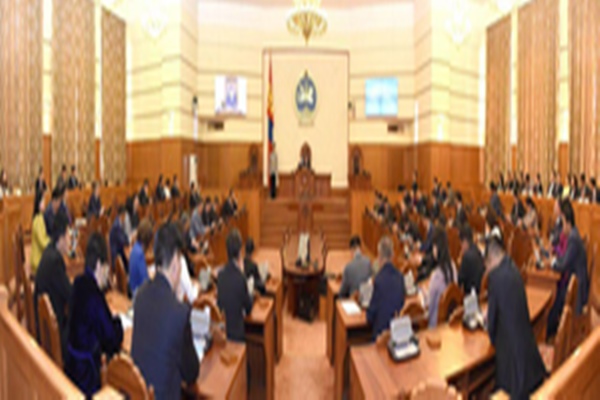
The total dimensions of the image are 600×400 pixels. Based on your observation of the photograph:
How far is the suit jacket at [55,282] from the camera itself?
13.0 ft

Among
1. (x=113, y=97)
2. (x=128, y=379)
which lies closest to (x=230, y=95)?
(x=113, y=97)

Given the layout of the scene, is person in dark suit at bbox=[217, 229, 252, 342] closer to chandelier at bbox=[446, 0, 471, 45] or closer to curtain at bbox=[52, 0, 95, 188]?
curtain at bbox=[52, 0, 95, 188]

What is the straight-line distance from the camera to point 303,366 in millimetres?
6191

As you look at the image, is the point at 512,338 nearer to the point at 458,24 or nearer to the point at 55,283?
the point at 55,283

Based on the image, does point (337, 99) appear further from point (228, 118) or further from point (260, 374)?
point (260, 374)

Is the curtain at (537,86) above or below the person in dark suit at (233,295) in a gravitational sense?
above

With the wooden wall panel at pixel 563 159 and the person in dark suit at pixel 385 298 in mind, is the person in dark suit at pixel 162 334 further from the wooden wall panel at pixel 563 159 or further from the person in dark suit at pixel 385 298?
the wooden wall panel at pixel 563 159

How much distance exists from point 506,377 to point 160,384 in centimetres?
213

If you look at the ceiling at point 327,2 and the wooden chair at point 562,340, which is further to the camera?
the ceiling at point 327,2

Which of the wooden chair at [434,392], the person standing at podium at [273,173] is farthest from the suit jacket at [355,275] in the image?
the person standing at podium at [273,173]

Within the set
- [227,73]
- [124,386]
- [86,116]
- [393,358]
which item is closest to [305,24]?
[227,73]

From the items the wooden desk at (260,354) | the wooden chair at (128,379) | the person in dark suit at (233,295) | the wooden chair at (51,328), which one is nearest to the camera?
the wooden chair at (128,379)

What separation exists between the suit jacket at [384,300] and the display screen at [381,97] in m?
15.7

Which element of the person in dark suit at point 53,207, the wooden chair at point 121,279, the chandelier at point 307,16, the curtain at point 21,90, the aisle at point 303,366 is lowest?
the aisle at point 303,366
